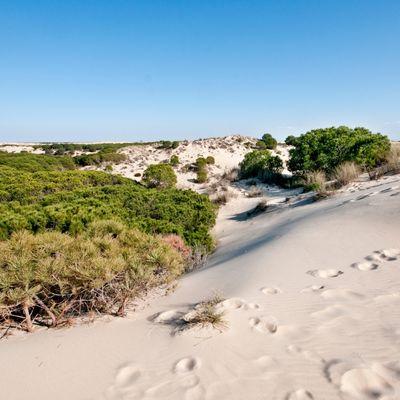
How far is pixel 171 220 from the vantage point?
874 cm

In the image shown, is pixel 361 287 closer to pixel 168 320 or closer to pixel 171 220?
pixel 168 320

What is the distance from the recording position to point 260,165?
2052 centimetres

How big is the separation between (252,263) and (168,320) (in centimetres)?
223

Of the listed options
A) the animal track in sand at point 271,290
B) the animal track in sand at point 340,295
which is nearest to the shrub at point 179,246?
the animal track in sand at point 271,290

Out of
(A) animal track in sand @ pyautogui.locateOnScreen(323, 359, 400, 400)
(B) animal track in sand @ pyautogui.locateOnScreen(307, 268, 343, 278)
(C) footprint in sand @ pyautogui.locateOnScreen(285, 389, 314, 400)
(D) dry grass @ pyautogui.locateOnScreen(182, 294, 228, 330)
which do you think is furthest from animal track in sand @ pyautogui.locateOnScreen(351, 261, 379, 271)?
(C) footprint in sand @ pyautogui.locateOnScreen(285, 389, 314, 400)

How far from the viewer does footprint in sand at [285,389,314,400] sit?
2227 mm

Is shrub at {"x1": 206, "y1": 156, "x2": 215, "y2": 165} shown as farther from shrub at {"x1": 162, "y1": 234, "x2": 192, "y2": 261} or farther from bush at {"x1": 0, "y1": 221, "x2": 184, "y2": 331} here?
bush at {"x1": 0, "y1": 221, "x2": 184, "y2": 331}

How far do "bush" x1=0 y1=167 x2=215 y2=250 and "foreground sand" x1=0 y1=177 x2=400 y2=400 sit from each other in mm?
3130

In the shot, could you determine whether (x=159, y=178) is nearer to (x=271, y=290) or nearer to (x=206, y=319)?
(x=271, y=290)

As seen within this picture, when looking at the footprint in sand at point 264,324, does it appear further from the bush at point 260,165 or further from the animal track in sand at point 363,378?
the bush at point 260,165

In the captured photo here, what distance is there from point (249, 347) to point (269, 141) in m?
36.9

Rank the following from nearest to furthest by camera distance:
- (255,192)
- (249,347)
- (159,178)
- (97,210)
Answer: (249,347) → (97,210) → (255,192) → (159,178)

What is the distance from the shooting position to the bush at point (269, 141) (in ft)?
119

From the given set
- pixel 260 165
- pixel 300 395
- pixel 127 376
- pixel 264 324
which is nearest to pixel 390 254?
pixel 264 324
